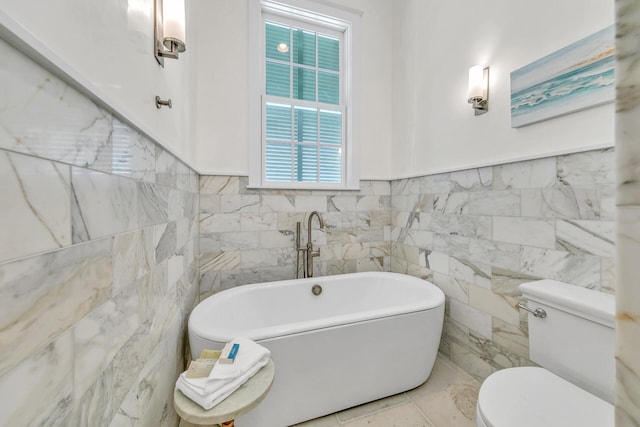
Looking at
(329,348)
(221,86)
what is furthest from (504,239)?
(221,86)

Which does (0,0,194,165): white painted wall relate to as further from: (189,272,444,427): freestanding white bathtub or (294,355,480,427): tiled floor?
(294,355,480,427): tiled floor

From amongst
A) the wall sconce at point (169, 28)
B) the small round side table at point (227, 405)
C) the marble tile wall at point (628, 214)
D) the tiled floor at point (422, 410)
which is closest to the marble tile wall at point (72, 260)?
A: the small round side table at point (227, 405)

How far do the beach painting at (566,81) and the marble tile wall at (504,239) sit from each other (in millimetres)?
249

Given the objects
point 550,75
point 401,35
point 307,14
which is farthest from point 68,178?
point 401,35

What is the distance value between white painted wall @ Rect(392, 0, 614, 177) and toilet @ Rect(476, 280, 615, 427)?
28.6 inches

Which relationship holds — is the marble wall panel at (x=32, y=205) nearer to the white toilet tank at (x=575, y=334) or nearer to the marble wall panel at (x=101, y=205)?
the marble wall panel at (x=101, y=205)

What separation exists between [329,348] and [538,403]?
0.86 metres

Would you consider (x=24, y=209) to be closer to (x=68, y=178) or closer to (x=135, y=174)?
(x=68, y=178)

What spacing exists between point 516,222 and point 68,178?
193 cm

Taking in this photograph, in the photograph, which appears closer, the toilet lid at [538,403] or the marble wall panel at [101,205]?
the marble wall panel at [101,205]

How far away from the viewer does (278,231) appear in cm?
229

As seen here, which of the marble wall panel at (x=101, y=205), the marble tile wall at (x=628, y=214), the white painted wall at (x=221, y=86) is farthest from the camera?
the white painted wall at (x=221, y=86)

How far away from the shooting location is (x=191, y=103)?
185 cm

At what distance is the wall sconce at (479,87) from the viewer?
64.8 inches
